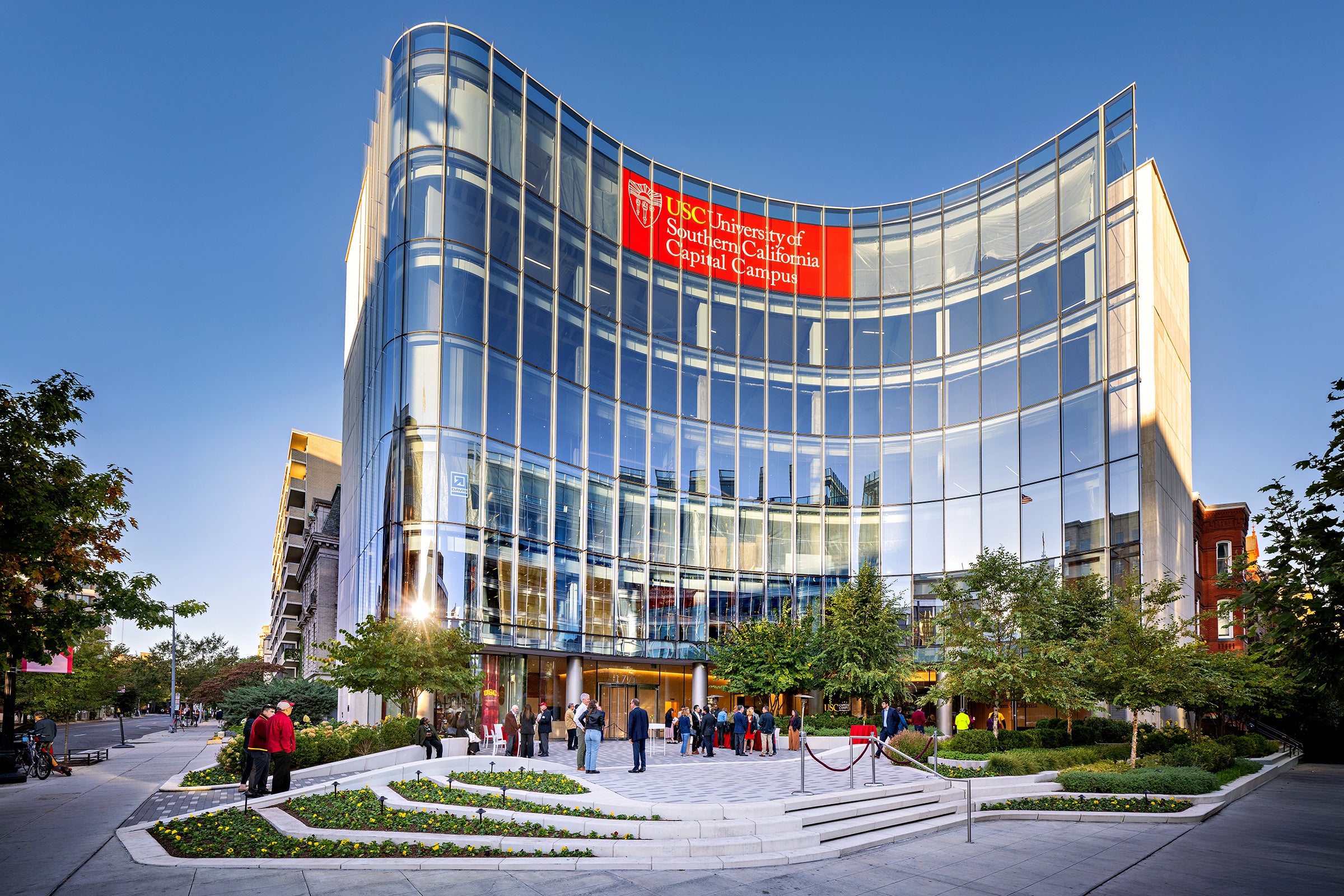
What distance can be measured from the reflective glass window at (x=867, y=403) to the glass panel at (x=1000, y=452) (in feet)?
18.2

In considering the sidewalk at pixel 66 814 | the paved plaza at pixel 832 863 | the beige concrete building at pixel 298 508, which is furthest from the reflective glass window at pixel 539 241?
the beige concrete building at pixel 298 508

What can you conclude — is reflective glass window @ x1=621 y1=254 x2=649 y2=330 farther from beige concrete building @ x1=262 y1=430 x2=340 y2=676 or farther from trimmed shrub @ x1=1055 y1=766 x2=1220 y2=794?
beige concrete building @ x1=262 y1=430 x2=340 y2=676

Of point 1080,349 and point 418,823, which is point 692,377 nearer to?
point 1080,349

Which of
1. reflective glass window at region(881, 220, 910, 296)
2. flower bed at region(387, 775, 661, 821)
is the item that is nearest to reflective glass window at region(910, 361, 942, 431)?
reflective glass window at region(881, 220, 910, 296)

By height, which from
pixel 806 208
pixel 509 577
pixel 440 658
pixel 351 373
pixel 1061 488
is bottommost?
pixel 440 658

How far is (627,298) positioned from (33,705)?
2922cm

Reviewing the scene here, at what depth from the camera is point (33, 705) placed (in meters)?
36.4

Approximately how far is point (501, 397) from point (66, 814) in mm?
21624

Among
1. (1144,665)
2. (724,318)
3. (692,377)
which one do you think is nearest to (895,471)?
(692,377)

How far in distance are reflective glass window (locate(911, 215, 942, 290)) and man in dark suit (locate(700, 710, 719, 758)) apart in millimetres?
28568

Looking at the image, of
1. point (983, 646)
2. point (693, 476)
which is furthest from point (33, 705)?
point (983, 646)

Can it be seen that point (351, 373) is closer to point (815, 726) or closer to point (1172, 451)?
point (815, 726)

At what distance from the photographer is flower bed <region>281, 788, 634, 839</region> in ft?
47.4

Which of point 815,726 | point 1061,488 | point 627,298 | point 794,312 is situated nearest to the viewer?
point 815,726
